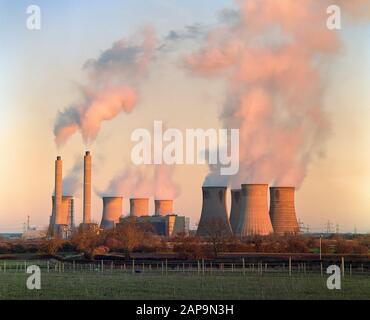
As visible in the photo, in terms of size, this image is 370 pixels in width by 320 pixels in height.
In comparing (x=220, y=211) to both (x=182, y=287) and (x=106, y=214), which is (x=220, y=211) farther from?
(x=182, y=287)

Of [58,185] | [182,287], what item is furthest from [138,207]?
[182,287]

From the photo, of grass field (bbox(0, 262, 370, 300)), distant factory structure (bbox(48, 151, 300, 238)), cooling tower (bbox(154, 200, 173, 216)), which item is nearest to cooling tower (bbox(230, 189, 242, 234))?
distant factory structure (bbox(48, 151, 300, 238))

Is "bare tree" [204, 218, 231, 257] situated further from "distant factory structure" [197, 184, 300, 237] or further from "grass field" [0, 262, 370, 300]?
"grass field" [0, 262, 370, 300]

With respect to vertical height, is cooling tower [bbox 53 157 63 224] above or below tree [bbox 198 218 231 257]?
above

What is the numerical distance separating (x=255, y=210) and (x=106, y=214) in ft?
58.2

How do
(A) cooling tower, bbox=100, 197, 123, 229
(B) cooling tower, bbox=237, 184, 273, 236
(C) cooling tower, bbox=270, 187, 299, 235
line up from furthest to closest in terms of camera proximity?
(A) cooling tower, bbox=100, 197, 123, 229
(C) cooling tower, bbox=270, 187, 299, 235
(B) cooling tower, bbox=237, 184, 273, 236

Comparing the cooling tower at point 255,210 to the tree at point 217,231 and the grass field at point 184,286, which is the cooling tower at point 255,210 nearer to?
the tree at point 217,231

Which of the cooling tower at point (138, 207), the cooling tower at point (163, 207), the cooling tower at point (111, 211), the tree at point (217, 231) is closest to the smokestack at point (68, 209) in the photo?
the cooling tower at point (111, 211)

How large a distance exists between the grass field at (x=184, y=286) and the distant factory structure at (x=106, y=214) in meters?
29.9

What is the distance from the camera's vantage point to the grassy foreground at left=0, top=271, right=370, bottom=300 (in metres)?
14.8

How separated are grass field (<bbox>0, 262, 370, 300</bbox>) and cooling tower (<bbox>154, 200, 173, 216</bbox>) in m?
37.5
